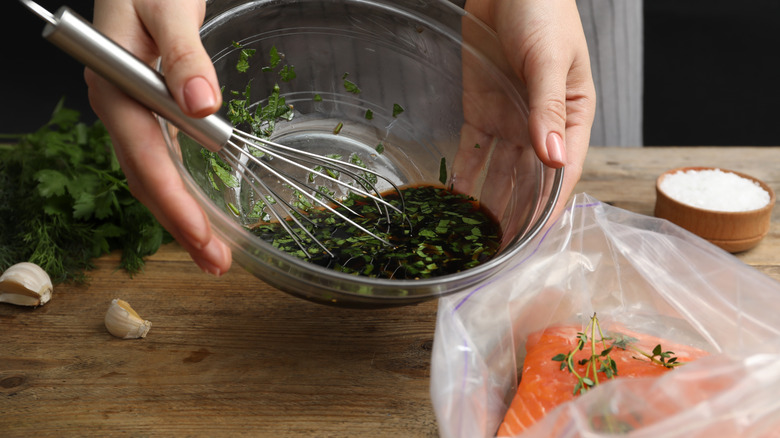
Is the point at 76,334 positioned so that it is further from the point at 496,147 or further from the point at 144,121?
the point at 496,147

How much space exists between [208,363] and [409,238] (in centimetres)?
37

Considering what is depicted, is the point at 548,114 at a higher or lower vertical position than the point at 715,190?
higher

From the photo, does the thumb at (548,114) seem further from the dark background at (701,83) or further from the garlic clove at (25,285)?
the dark background at (701,83)

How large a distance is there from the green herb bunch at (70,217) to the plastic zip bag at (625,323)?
0.70 metres

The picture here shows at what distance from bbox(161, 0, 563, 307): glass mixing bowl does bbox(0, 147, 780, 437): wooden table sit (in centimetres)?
22

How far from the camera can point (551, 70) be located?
925 mm

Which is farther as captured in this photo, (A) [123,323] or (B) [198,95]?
(A) [123,323]

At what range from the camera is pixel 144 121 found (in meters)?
0.78

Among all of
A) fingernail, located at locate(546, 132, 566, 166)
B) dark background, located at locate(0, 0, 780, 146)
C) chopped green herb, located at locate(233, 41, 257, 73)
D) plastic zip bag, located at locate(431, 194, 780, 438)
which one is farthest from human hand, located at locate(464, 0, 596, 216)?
dark background, located at locate(0, 0, 780, 146)

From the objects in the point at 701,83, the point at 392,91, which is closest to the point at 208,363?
the point at 392,91

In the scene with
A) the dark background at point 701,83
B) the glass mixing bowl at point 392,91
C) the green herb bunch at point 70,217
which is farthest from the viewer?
the dark background at point 701,83

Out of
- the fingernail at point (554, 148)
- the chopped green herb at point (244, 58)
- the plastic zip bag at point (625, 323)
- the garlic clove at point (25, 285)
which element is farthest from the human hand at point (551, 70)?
the garlic clove at point (25, 285)

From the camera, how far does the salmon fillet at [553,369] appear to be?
83 centimetres

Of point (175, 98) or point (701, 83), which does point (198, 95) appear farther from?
point (701, 83)
